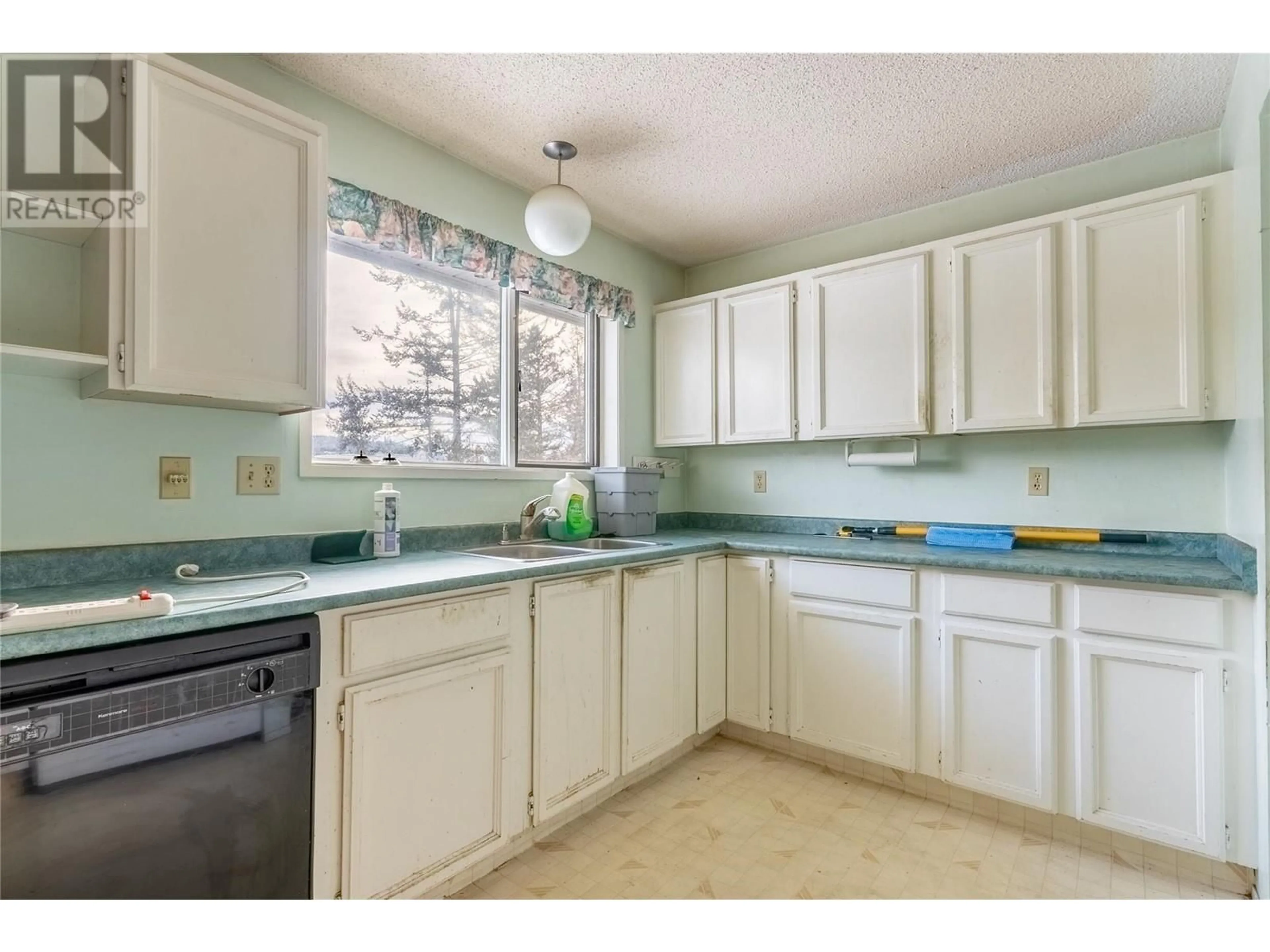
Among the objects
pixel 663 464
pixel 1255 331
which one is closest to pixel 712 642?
pixel 663 464

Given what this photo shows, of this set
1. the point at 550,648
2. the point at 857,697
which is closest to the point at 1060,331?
the point at 857,697

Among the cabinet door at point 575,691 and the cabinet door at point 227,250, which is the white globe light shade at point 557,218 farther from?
the cabinet door at point 575,691

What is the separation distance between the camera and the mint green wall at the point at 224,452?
4.58ft

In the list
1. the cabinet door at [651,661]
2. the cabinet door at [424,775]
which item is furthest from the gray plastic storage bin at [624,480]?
the cabinet door at [424,775]

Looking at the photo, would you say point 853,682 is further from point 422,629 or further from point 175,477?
point 175,477

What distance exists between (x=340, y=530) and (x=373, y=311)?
31.6 inches

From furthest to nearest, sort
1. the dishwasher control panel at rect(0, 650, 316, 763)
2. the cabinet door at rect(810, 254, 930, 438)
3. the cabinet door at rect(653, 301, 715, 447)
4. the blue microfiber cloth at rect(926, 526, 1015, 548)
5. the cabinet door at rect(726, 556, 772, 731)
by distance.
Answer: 1. the cabinet door at rect(653, 301, 715, 447)
2. the cabinet door at rect(726, 556, 772, 731)
3. the cabinet door at rect(810, 254, 930, 438)
4. the blue microfiber cloth at rect(926, 526, 1015, 548)
5. the dishwasher control panel at rect(0, 650, 316, 763)

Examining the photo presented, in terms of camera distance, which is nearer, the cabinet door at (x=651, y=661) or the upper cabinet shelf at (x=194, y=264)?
the upper cabinet shelf at (x=194, y=264)

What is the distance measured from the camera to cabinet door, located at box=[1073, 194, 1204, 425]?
1950 millimetres

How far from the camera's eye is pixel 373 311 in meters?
2.15

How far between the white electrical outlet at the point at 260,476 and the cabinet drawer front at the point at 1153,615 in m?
2.54

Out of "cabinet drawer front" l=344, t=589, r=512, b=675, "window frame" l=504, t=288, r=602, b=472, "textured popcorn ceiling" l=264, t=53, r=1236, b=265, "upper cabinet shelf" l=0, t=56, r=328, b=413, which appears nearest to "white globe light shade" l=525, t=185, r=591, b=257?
"textured popcorn ceiling" l=264, t=53, r=1236, b=265

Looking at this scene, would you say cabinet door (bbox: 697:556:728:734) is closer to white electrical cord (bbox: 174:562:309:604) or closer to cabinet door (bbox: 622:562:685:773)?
cabinet door (bbox: 622:562:685:773)

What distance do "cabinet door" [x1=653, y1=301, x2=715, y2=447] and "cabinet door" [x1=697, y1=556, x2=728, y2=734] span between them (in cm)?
76
